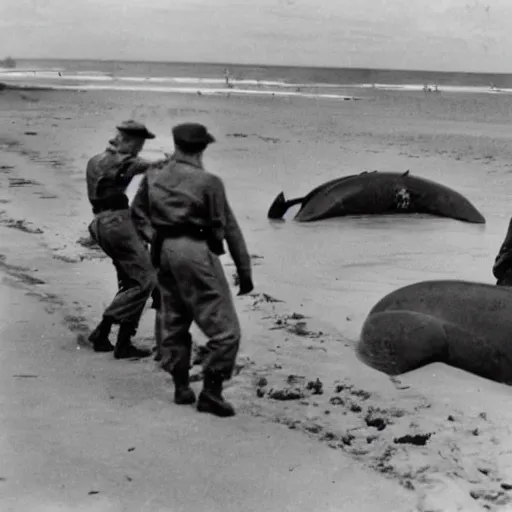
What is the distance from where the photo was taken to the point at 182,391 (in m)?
5.27

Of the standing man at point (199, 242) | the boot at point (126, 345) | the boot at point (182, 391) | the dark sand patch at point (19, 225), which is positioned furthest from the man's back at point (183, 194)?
the dark sand patch at point (19, 225)

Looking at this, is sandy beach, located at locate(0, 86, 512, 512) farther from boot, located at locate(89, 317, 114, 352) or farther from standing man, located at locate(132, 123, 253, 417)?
standing man, located at locate(132, 123, 253, 417)

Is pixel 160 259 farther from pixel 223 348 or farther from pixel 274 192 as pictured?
pixel 274 192

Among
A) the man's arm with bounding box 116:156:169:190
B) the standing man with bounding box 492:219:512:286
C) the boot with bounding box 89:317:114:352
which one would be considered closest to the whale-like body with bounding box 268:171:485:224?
the standing man with bounding box 492:219:512:286

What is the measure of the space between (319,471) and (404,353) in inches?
68.9

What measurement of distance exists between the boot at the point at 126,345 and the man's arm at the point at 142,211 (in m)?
1.01

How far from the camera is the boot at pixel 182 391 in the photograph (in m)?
5.26

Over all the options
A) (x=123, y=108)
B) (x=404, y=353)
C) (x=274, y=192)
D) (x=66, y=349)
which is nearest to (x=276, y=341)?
(x=404, y=353)

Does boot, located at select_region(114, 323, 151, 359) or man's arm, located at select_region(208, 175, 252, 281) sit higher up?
man's arm, located at select_region(208, 175, 252, 281)

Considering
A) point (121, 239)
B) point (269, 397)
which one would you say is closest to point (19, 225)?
point (121, 239)

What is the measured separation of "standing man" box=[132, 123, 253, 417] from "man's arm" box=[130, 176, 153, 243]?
106 mm

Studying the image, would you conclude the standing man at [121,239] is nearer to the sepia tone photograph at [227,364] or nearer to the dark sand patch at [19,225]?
the sepia tone photograph at [227,364]

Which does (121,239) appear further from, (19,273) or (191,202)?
(19,273)

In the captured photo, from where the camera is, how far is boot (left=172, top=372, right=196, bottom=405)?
526cm
